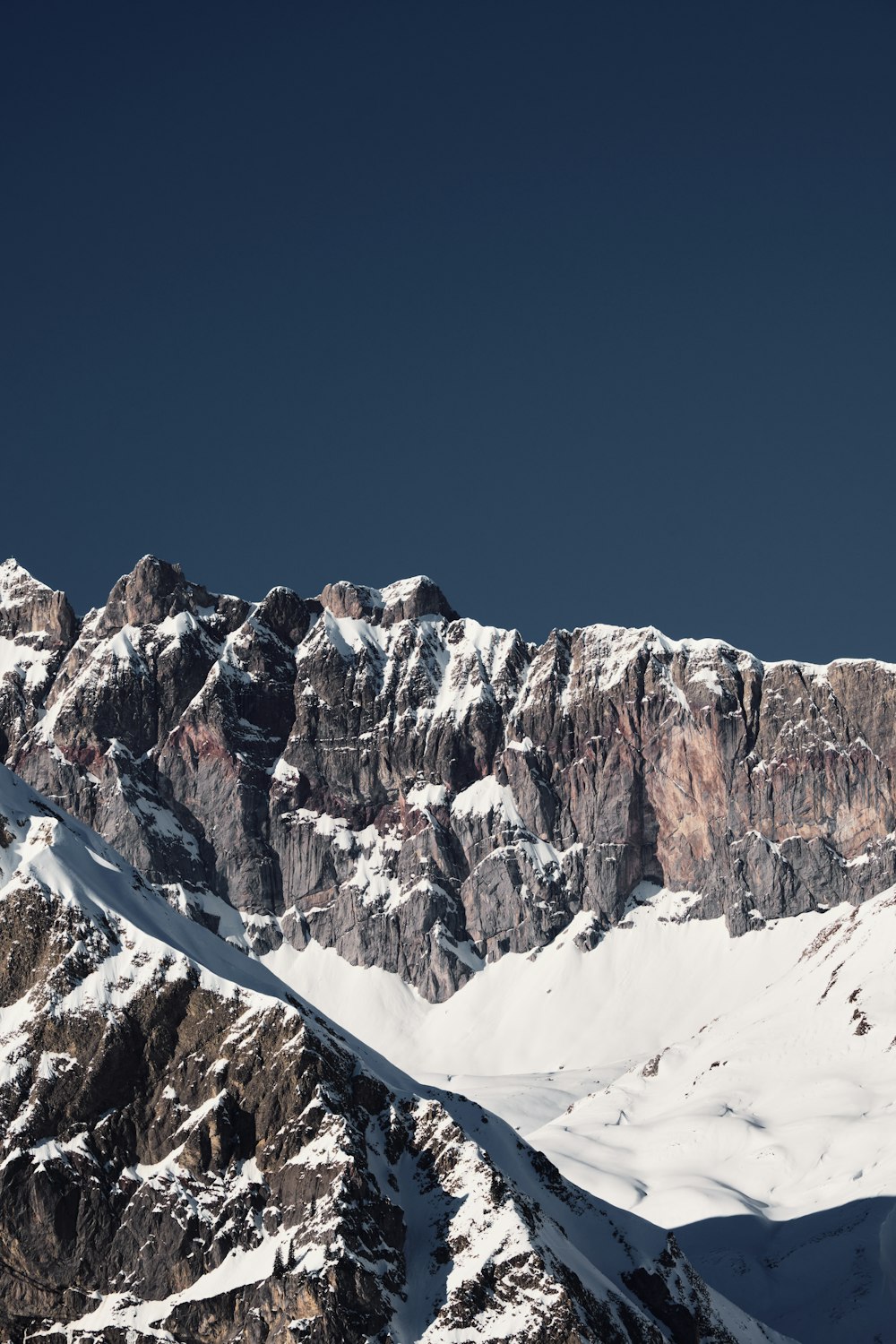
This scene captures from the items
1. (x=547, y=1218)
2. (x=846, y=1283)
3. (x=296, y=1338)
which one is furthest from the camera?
(x=846, y=1283)

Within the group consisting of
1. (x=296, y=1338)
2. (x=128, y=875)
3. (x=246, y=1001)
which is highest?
(x=128, y=875)

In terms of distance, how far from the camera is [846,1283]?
7274 inches

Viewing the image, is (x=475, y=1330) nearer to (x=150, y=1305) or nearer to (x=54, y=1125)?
(x=150, y=1305)

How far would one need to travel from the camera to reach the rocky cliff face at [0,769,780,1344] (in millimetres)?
113375

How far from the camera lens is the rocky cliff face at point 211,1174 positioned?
113 m

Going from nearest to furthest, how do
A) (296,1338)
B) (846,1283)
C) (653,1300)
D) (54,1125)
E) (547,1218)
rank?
(296,1338), (54,1125), (547,1218), (653,1300), (846,1283)

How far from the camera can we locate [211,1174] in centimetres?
11712

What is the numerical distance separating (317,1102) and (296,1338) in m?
14.3

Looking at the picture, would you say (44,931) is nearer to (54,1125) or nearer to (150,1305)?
(54,1125)

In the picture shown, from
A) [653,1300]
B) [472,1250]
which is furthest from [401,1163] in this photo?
[653,1300]

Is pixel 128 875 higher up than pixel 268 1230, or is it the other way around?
pixel 128 875

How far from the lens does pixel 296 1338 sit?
360 feet

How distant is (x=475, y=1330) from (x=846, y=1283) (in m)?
80.6

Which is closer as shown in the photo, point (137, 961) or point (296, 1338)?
point (296, 1338)
